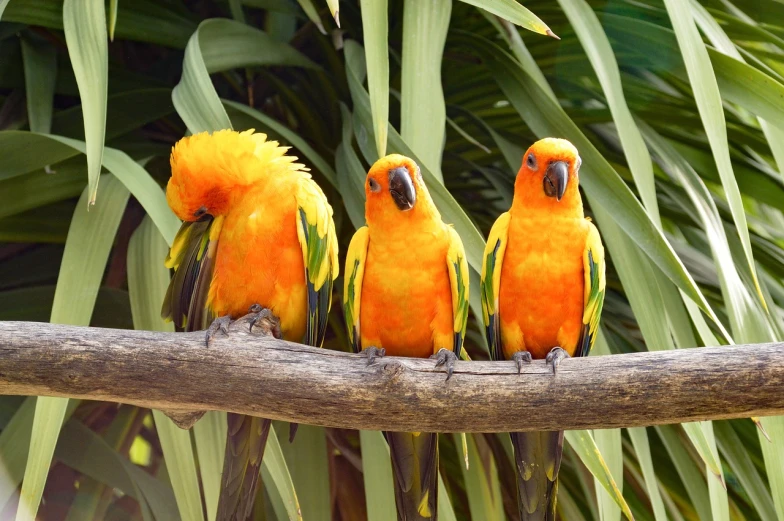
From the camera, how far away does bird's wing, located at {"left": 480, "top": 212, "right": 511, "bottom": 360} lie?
1.72 metres

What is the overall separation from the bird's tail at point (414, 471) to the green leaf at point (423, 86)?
0.60 m

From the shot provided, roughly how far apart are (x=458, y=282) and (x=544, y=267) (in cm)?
20

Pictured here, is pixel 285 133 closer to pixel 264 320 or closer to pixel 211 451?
pixel 264 320

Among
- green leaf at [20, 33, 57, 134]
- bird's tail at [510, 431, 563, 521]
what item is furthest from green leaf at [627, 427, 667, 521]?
green leaf at [20, 33, 57, 134]

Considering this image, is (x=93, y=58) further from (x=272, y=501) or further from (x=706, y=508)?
(x=706, y=508)

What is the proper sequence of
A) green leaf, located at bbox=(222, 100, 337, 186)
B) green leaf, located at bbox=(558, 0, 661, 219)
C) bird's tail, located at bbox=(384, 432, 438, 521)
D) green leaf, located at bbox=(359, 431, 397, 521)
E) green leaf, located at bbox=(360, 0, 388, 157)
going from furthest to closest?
green leaf, located at bbox=(222, 100, 337, 186)
green leaf, located at bbox=(359, 431, 397, 521)
green leaf, located at bbox=(558, 0, 661, 219)
bird's tail, located at bbox=(384, 432, 438, 521)
green leaf, located at bbox=(360, 0, 388, 157)

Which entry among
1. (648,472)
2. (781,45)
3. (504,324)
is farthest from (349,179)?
(781,45)

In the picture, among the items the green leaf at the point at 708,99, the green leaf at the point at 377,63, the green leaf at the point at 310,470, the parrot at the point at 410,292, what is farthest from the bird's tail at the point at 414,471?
the green leaf at the point at 708,99

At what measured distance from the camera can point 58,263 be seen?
2439mm

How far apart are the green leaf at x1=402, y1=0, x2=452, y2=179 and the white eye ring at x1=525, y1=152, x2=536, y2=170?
21 cm

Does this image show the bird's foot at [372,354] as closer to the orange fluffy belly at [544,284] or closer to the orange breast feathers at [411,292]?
the orange breast feathers at [411,292]

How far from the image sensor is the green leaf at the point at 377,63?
155 centimetres

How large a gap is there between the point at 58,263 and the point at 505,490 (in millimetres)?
1704

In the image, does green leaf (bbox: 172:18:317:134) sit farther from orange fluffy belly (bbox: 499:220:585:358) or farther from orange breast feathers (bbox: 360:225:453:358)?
orange fluffy belly (bbox: 499:220:585:358)
